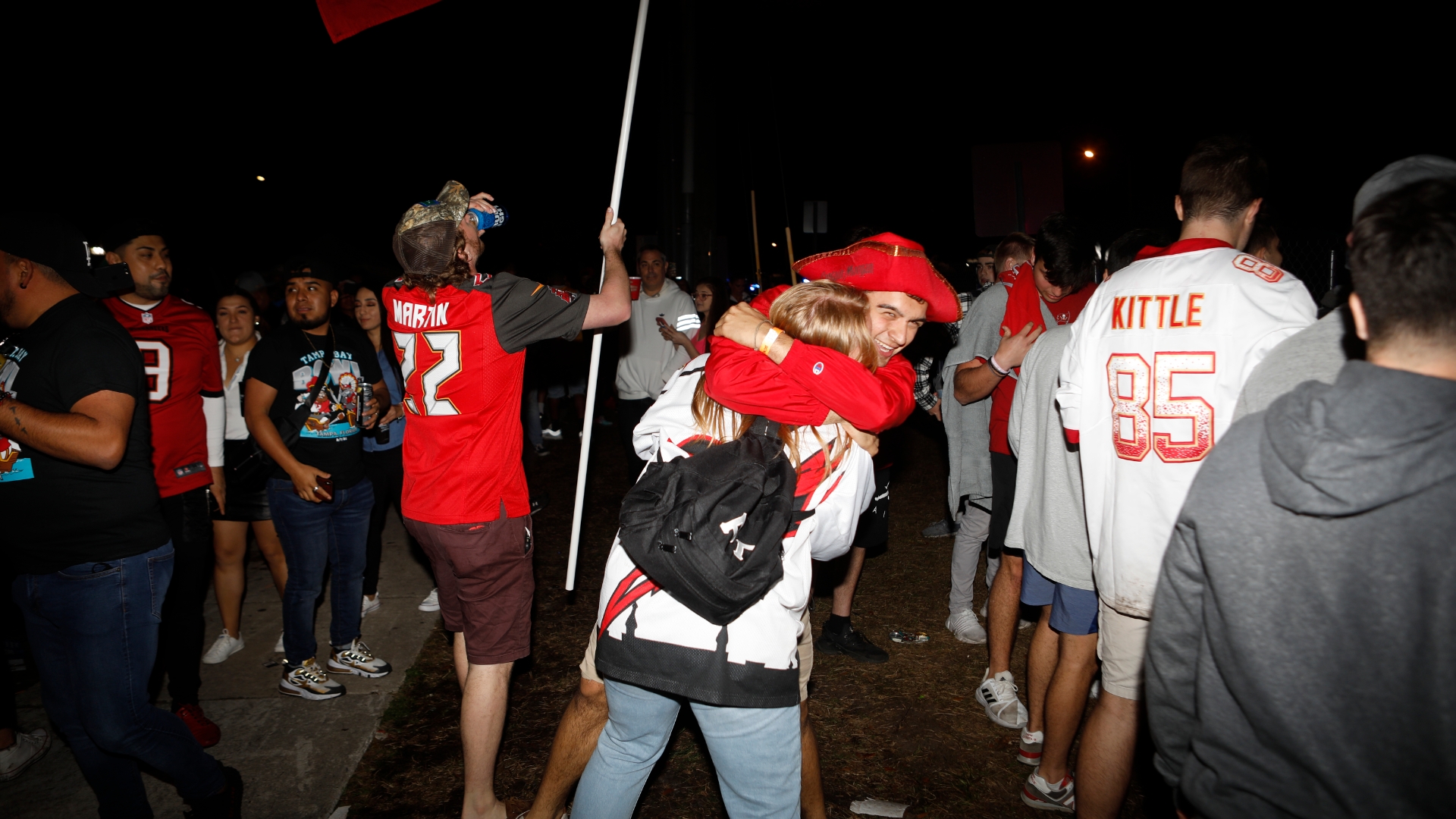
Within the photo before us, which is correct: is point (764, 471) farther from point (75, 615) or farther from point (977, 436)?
point (977, 436)

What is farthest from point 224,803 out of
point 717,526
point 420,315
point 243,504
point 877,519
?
point 877,519

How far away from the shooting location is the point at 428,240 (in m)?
2.74

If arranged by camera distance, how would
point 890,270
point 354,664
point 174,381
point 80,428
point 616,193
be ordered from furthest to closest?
point 354,664, point 174,381, point 616,193, point 80,428, point 890,270

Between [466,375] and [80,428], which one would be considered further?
[466,375]

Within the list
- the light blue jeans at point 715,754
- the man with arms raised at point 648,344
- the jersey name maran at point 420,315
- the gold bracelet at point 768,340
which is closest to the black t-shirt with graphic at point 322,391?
the jersey name maran at point 420,315

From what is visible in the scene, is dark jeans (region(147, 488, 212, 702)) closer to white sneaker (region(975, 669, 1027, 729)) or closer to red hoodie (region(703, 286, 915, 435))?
red hoodie (region(703, 286, 915, 435))

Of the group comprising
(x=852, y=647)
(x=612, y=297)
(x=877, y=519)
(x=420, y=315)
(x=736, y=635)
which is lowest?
(x=852, y=647)

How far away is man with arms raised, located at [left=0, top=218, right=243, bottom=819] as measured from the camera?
236cm

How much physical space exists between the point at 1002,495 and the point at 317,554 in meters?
3.74

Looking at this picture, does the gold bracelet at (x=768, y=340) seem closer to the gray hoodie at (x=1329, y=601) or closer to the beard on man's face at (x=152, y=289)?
the gray hoodie at (x=1329, y=601)

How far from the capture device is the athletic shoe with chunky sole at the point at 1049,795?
309 centimetres

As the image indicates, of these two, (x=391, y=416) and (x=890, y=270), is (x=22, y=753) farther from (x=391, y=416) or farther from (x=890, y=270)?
(x=890, y=270)

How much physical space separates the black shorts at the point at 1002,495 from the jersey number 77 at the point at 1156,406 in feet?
4.79

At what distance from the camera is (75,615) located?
8.07 ft
